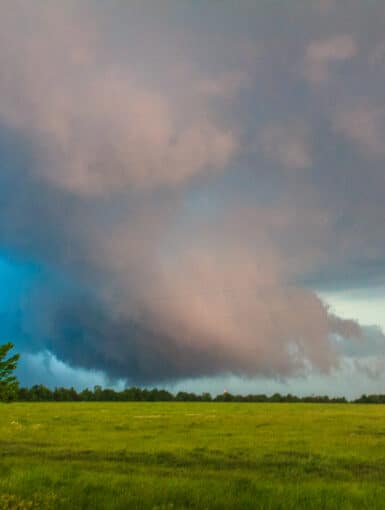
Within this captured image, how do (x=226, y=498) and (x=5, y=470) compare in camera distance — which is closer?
(x=226, y=498)

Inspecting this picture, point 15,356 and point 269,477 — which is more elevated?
point 15,356

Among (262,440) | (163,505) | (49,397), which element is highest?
(49,397)

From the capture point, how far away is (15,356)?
15.0 meters

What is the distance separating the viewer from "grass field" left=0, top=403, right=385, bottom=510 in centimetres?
1642

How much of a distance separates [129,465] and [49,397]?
9948 centimetres

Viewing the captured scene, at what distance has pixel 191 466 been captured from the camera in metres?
23.0

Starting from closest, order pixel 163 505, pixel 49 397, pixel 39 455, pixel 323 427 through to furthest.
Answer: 1. pixel 163 505
2. pixel 39 455
3. pixel 323 427
4. pixel 49 397

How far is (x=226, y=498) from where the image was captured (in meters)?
16.5

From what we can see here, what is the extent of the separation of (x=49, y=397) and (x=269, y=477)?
10338 cm

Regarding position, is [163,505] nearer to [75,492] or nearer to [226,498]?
[226,498]

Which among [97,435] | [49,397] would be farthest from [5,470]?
[49,397]

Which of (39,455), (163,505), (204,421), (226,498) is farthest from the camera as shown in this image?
(204,421)

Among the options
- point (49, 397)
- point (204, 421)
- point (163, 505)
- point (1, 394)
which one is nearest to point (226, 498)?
point (163, 505)

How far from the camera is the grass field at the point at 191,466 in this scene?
1642cm
